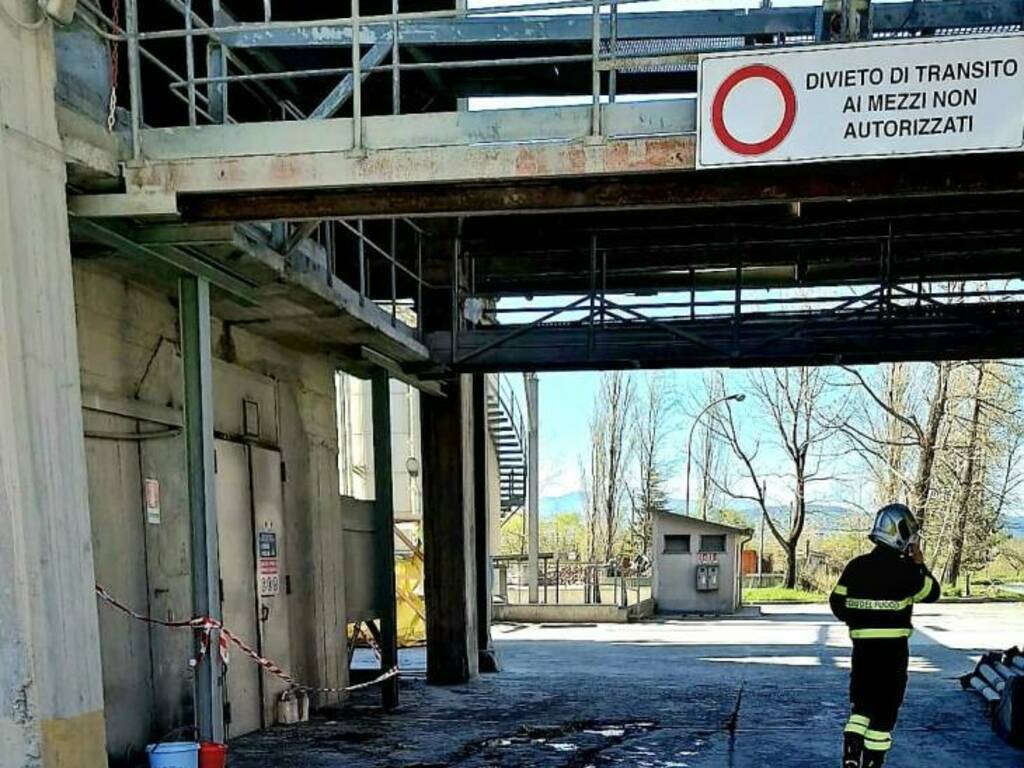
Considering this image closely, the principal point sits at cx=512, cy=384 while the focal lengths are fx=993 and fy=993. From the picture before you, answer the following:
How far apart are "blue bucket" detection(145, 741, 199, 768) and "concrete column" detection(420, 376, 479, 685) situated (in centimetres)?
647

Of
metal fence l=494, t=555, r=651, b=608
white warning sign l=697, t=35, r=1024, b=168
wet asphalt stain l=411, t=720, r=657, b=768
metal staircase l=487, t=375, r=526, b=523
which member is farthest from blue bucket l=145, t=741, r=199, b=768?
metal staircase l=487, t=375, r=526, b=523

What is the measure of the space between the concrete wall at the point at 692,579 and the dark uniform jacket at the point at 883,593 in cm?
1667

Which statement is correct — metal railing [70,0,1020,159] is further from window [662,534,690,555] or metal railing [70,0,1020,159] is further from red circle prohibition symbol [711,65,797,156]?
window [662,534,690,555]

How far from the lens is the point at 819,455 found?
120 ft

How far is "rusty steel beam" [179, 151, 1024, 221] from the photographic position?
17.6 ft

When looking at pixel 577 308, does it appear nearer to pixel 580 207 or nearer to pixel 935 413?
pixel 580 207

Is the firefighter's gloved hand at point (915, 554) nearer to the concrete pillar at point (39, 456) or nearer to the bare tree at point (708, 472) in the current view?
the concrete pillar at point (39, 456)

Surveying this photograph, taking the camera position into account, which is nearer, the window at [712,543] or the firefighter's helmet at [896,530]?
the firefighter's helmet at [896,530]

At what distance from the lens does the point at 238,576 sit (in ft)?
29.0

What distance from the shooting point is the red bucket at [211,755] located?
19.9 ft

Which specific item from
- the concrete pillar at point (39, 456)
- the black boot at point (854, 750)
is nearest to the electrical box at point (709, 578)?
the black boot at point (854, 750)

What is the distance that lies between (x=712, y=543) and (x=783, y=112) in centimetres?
1931

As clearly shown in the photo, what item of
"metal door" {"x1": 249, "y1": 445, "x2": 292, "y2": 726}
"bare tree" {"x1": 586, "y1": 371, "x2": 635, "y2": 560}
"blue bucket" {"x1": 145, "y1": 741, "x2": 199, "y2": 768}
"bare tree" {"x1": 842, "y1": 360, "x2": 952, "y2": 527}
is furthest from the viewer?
"bare tree" {"x1": 586, "y1": 371, "x2": 635, "y2": 560}

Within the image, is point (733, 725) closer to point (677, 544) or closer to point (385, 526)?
point (385, 526)
